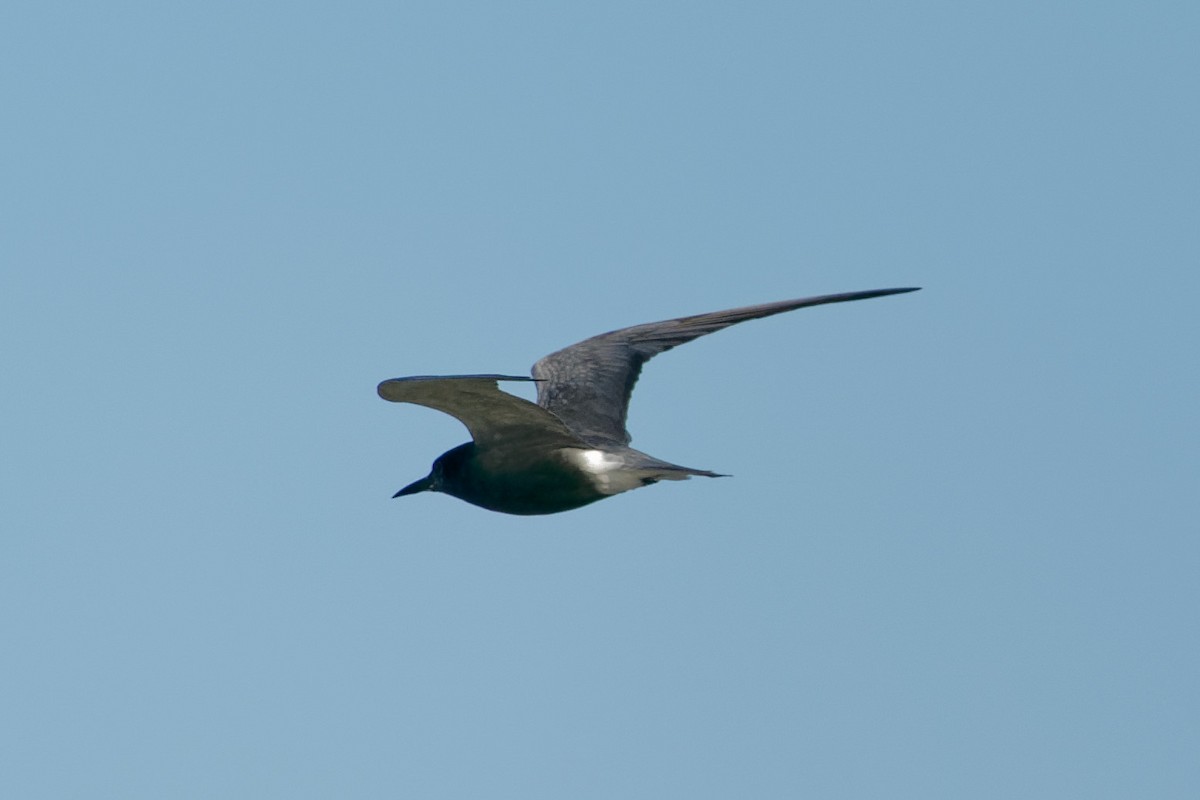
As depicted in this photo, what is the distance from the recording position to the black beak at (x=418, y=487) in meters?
14.2

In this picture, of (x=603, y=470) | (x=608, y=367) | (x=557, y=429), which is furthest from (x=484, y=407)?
(x=608, y=367)

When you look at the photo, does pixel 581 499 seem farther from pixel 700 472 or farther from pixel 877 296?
pixel 877 296

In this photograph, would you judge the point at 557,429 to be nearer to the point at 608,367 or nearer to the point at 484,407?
the point at 484,407

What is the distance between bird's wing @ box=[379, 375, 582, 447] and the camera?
1173 cm

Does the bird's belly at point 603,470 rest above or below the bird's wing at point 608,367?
below

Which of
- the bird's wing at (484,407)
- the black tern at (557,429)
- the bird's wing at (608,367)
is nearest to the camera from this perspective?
the bird's wing at (484,407)

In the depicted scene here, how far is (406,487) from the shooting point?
47.7 ft

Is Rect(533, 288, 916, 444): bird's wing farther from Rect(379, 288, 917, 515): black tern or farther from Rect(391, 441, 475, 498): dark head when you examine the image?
Rect(391, 441, 475, 498): dark head

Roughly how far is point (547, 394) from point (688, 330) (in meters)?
1.28

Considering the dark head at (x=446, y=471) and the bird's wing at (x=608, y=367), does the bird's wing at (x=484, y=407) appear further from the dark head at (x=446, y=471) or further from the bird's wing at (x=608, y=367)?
the bird's wing at (x=608, y=367)

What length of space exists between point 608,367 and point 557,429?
2.86 meters

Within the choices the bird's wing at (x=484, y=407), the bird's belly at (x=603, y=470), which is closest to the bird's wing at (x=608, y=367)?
the bird's belly at (x=603, y=470)

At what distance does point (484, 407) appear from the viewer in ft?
40.9

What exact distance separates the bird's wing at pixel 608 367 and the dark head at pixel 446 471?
1.18 m
